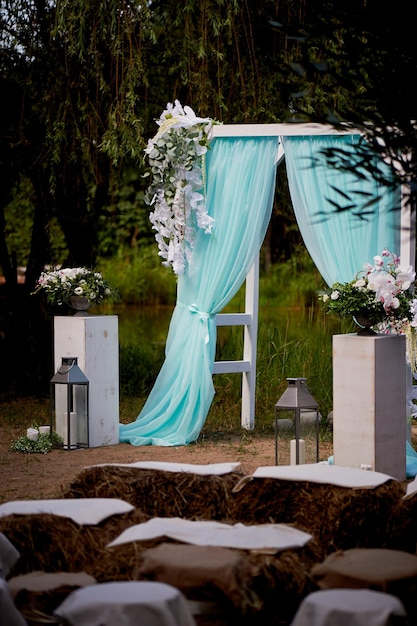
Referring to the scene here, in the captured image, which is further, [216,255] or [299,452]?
[216,255]

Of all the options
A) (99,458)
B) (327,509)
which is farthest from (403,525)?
(99,458)

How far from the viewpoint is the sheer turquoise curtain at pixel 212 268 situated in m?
7.52

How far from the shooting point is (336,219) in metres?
7.03

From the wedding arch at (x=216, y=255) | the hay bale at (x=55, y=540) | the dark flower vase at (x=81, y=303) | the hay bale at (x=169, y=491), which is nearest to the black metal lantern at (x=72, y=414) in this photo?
the wedding arch at (x=216, y=255)

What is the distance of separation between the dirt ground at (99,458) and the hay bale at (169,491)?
1.13 meters

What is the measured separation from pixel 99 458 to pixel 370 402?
1.89m

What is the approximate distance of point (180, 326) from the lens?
765 centimetres

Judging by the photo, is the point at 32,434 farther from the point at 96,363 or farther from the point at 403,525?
the point at 403,525

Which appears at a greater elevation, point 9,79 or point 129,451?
point 9,79

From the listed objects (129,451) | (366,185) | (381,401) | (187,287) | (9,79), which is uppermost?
(9,79)

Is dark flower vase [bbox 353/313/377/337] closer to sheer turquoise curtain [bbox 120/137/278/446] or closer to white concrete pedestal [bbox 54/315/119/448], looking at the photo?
sheer turquoise curtain [bbox 120/137/278/446]

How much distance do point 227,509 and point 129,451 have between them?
260 cm

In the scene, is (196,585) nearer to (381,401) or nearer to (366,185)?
(381,401)

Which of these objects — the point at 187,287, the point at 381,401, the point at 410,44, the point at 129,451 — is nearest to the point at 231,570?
the point at 410,44
